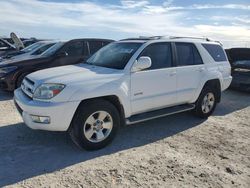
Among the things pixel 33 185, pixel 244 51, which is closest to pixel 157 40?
pixel 33 185

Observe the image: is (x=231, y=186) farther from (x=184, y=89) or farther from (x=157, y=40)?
(x=157, y=40)

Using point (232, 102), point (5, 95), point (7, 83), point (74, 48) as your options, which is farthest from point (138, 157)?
point (74, 48)

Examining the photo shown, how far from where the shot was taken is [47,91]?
14.5 ft

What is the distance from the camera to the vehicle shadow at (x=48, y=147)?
159 inches

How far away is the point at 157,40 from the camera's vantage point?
5.68 metres

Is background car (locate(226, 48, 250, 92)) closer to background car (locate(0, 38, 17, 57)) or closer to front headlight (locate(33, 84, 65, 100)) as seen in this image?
front headlight (locate(33, 84, 65, 100))

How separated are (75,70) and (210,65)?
3.10 metres

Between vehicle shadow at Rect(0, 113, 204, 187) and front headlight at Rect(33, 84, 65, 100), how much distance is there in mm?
879

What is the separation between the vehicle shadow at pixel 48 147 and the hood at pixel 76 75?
Result: 1073 mm

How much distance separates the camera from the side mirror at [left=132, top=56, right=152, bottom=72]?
198 inches

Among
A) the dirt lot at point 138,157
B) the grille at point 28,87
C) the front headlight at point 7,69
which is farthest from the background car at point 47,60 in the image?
the grille at point 28,87

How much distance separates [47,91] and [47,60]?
469cm

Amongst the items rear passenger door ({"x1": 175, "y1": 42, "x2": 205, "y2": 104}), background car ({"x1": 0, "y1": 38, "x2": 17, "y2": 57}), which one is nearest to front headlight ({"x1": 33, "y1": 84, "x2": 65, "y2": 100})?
rear passenger door ({"x1": 175, "y1": 42, "x2": 205, "y2": 104})

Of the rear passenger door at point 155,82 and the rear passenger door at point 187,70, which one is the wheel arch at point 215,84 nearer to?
the rear passenger door at point 187,70
